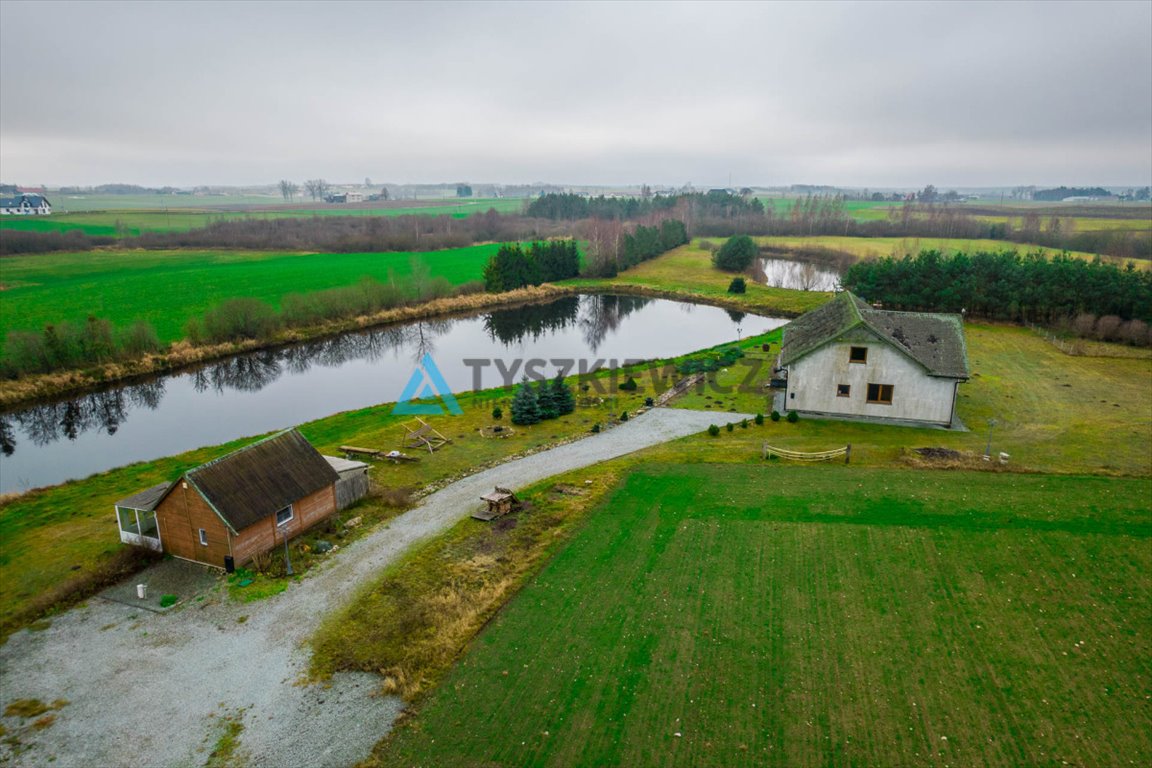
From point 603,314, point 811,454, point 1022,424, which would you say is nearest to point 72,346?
point 603,314

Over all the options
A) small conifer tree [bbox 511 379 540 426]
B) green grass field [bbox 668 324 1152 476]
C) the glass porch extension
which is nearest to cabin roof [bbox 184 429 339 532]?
the glass porch extension

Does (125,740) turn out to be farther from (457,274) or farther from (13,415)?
(457,274)

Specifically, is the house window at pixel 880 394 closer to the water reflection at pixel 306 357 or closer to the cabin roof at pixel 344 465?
the cabin roof at pixel 344 465

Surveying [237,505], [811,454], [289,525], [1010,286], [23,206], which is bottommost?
[289,525]

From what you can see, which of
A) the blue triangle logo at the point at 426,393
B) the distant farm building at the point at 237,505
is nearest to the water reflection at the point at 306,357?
the blue triangle logo at the point at 426,393

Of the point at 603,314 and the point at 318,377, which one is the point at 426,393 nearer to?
the point at 318,377

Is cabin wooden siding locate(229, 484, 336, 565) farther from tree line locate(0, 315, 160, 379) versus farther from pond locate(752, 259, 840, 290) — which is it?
pond locate(752, 259, 840, 290)
